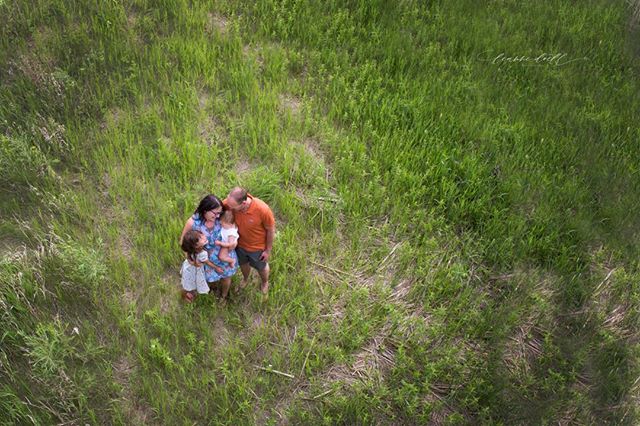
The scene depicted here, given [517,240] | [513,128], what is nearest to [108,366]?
[517,240]

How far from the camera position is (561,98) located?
8148 millimetres

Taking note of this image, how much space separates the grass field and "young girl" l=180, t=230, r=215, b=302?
0.23 metres

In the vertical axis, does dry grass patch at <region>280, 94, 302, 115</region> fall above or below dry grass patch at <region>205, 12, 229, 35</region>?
below

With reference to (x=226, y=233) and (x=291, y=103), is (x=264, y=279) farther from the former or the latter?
(x=291, y=103)

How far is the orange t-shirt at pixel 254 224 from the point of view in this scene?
522 cm

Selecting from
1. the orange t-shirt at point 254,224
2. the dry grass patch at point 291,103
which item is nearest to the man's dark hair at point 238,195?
the orange t-shirt at point 254,224

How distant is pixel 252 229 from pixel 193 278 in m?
0.75

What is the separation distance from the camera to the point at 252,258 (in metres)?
5.53

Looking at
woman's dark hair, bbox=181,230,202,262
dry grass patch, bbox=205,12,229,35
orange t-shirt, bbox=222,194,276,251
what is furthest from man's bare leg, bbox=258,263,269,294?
dry grass patch, bbox=205,12,229,35

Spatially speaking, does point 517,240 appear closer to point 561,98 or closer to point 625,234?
point 625,234

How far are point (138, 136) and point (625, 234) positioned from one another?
19.7 ft

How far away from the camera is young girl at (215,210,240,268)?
17.3 feet

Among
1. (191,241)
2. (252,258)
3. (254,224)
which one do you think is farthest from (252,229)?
(191,241)

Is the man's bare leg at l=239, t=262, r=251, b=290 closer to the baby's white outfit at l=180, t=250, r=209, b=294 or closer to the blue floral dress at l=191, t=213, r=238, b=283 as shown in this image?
the blue floral dress at l=191, t=213, r=238, b=283
